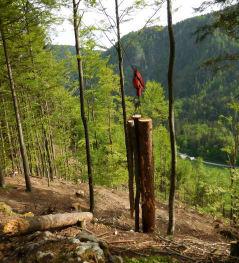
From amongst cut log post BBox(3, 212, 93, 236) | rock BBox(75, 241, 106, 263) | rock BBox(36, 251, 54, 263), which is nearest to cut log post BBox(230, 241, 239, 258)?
rock BBox(75, 241, 106, 263)

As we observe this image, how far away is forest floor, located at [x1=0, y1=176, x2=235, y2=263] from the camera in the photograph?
612cm

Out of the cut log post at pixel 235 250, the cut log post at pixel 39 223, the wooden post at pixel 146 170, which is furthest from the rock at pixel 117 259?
the wooden post at pixel 146 170

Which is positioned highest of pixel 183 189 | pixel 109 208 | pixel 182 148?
pixel 109 208

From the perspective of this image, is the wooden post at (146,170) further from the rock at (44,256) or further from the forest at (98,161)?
the rock at (44,256)

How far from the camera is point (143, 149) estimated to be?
28.1ft

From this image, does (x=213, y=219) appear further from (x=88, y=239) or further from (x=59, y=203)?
(x=88, y=239)

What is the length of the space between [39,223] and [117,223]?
6308mm

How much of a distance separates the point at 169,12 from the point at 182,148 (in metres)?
121

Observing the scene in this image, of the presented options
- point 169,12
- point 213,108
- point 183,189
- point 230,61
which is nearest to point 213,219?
point 230,61

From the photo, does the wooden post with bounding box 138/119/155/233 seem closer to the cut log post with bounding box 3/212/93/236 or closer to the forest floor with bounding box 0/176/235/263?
the forest floor with bounding box 0/176/235/263

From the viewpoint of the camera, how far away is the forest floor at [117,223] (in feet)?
20.1

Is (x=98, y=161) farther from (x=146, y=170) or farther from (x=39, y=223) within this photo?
(x=39, y=223)

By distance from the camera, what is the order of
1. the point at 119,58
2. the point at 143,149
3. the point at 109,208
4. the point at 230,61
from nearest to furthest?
1. the point at 143,149
2. the point at 230,61
3. the point at 119,58
4. the point at 109,208

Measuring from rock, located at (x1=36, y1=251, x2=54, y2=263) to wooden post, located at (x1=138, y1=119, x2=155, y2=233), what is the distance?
4092 millimetres
